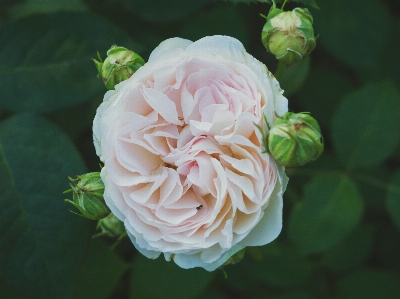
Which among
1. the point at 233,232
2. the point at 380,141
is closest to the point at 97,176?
the point at 233,232

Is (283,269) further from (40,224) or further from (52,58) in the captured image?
(52,58)

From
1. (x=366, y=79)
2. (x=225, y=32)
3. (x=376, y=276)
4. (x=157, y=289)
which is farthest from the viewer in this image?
(x=366, y=79)

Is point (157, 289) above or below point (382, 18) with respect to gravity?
below

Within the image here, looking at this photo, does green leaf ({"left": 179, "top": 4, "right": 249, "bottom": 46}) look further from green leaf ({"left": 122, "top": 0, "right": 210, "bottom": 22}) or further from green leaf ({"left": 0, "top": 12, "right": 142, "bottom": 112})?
green leaf ({"left": 0, "top": 12, "right": 142, "bottom": 112})

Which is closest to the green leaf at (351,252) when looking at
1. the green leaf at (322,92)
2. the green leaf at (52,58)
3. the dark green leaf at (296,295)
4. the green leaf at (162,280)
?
the dark green leaf at (296,295)

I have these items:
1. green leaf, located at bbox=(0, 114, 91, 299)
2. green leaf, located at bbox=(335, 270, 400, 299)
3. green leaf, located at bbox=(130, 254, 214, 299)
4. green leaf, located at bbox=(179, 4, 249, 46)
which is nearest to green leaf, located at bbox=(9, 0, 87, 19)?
green leaf, located at bbox=(179, 4, 249, 46)

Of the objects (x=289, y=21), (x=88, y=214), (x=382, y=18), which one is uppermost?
(x=289, y=21)

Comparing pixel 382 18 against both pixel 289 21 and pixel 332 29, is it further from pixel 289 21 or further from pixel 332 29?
pixel 289 21
